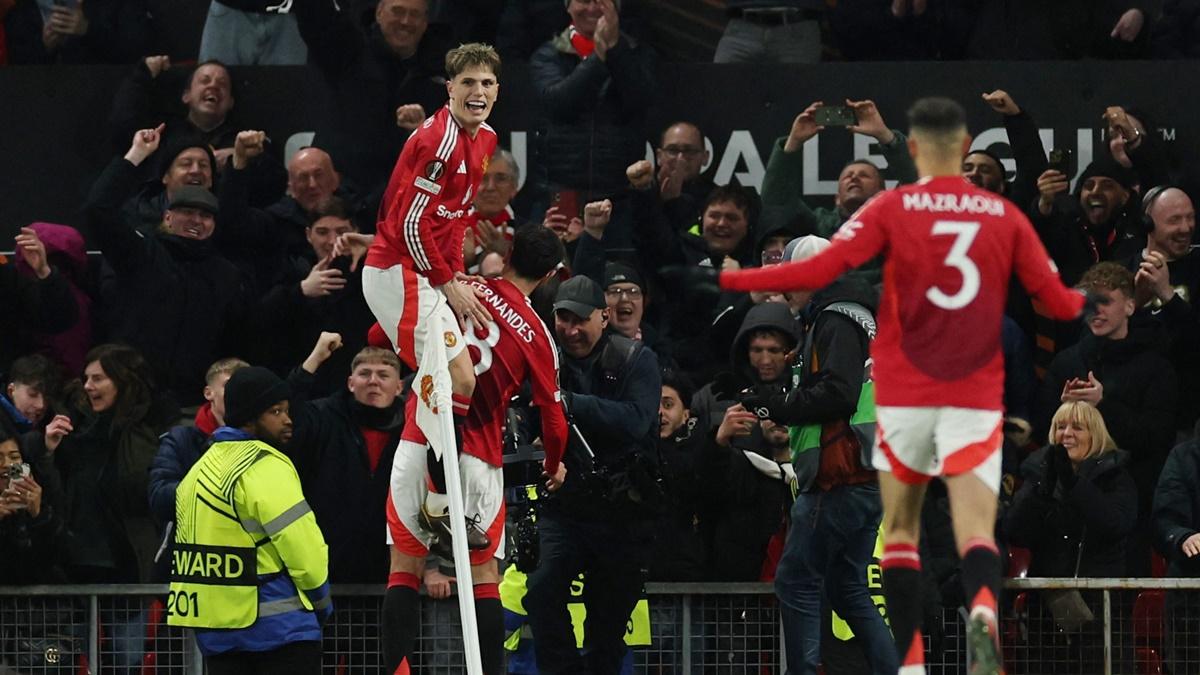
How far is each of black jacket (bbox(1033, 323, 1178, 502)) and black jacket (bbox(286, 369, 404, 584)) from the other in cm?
365

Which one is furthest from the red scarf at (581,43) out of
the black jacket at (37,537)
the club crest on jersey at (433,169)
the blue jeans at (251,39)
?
the black jacket at (37,537)

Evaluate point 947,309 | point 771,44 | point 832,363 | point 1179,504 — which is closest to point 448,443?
point 832,363

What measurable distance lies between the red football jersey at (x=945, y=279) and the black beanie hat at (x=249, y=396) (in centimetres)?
305

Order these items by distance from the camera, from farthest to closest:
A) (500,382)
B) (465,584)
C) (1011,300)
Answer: (1011,300) < (500,382) < (465,584)

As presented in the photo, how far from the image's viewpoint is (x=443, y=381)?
9.33 metres

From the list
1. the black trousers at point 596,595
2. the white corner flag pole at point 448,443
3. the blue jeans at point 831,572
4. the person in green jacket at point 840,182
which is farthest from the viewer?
the person in green jacket at point 840,182

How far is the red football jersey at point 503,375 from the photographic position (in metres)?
9.80

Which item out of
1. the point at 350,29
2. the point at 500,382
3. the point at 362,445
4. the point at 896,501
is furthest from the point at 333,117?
the point at 896,501

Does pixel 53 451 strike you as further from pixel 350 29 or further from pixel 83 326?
pixel 350 29

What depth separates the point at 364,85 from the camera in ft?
44.3

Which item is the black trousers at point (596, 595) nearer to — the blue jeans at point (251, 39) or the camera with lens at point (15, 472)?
the camera with lens at point (15, 472)

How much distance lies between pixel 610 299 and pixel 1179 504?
3112mm

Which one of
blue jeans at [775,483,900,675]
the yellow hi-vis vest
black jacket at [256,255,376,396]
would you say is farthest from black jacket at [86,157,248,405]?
blue jeans at [775,483,900,675]

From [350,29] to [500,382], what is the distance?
14.0 ft
